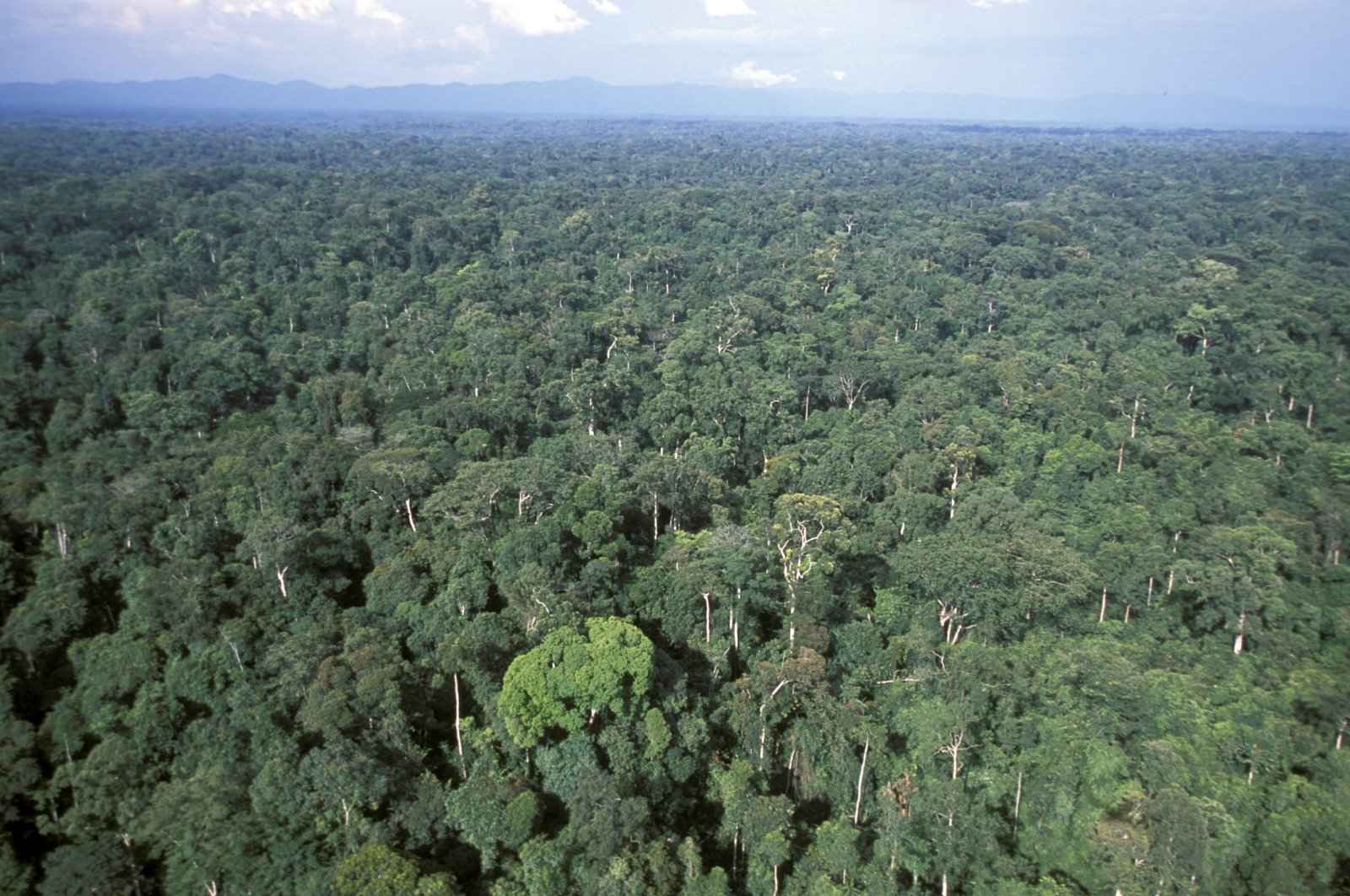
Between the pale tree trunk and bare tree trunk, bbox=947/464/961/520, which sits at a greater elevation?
bare tree trunk, bbox=947/464/961/520

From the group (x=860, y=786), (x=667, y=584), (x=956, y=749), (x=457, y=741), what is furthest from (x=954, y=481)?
(x=457, y=741)

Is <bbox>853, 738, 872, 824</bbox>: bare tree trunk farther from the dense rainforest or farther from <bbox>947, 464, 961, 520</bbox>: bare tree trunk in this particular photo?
<bbox>947, 464, 961, 520</bbox>: bare tree trunk

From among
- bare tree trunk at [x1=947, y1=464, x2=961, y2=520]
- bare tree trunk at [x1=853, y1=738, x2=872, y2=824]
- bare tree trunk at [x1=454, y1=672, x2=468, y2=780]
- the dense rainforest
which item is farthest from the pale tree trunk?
bare tree trunk at [x1=947, y1=464, x2=961, y2=520]

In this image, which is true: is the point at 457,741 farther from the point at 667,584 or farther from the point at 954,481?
the point at 954,481

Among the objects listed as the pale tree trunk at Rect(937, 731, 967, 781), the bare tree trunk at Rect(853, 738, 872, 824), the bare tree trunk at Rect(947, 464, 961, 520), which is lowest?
the bare tree trunk at Rect(853, 738, 872, 824)

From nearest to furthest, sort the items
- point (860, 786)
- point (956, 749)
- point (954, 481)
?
1. point (956, 749)
2. point (860, 786)
3. point (954, 481)

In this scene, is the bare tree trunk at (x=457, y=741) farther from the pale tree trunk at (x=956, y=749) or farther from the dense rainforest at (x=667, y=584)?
the pale tree trunk at (x=956, y=749)

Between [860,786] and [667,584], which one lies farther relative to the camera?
[667,584]

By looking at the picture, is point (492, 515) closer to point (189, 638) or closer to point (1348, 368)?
point (189, 638)
